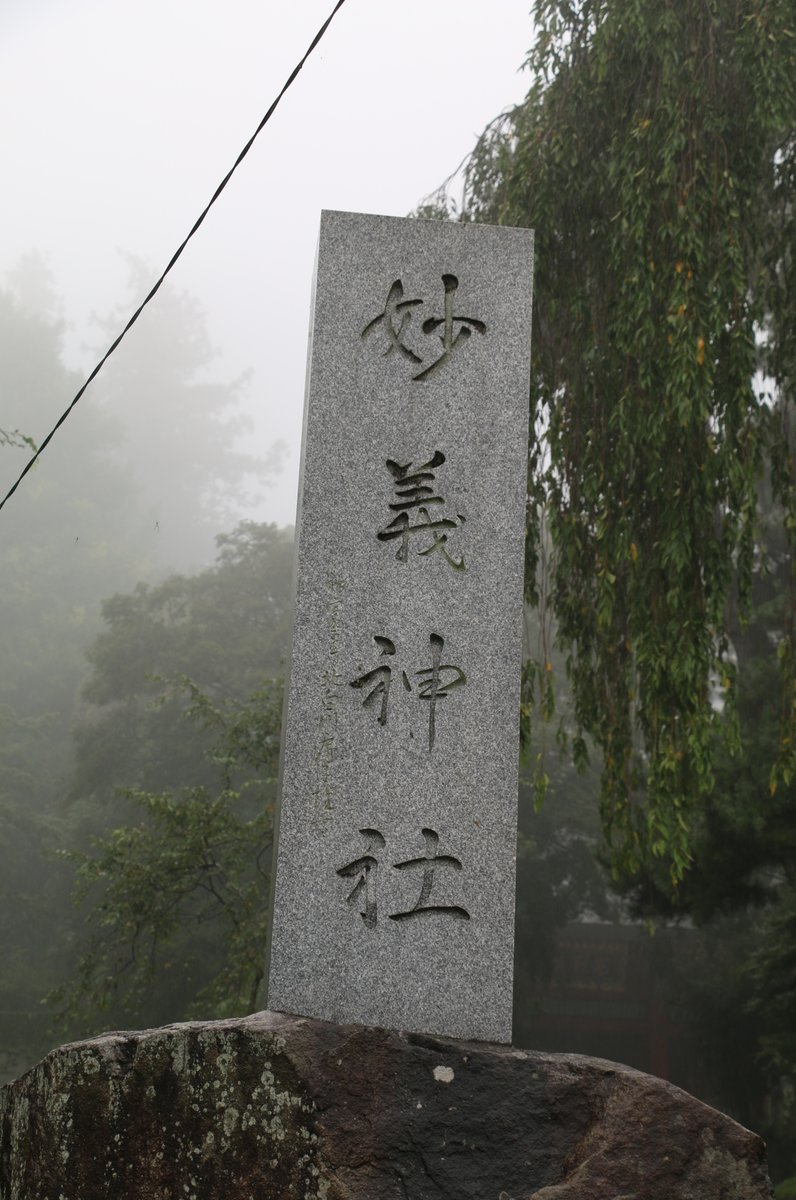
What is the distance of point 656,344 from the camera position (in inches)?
199

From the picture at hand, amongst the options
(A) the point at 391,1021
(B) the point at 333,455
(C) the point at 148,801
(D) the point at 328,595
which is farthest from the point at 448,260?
(C) the point at 148,801

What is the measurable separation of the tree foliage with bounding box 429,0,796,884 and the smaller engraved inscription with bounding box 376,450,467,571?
1.60 metres

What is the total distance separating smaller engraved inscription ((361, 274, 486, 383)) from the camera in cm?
362

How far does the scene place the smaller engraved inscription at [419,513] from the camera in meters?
3.45

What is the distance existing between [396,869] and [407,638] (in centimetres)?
60

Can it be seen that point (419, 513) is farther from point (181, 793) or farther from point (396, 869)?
point (181, 793)

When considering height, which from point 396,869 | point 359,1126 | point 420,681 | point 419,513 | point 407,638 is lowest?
point 359,1126

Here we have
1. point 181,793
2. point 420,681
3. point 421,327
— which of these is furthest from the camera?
point 181,793

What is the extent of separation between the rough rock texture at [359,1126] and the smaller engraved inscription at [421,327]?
Result: 1830 mm

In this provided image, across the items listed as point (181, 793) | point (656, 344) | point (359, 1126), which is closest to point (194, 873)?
point (656, 344)

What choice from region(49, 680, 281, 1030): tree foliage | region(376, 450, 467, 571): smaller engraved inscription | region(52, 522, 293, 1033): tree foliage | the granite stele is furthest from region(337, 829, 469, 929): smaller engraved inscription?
region(49, 680, 281, 1030): tree foliage

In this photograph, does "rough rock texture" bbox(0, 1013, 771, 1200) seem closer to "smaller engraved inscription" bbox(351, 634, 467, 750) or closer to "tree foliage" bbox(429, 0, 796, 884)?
"smaller engraved inscription" bbox(351, 634, 467, 750)

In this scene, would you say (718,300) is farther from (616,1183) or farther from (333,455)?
(616,1183)

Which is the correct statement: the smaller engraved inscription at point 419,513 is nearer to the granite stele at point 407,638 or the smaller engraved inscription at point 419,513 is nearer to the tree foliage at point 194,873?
the granite stele at point 407,638
